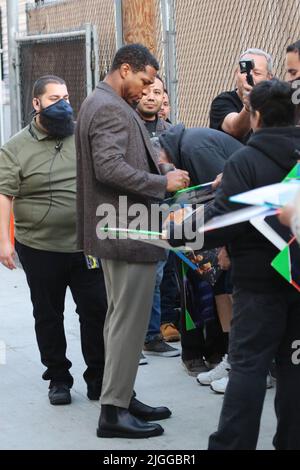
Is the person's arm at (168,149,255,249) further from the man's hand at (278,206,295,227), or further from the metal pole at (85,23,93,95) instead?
the metal pole at (85,23,93,95)

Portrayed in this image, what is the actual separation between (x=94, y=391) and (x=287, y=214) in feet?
8.26

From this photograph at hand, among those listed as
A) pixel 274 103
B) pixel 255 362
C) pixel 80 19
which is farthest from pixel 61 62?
pixel 255 362

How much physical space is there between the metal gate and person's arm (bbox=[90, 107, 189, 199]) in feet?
14.4

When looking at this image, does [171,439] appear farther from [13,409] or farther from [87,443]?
[13,409]

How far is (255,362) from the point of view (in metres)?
4.00

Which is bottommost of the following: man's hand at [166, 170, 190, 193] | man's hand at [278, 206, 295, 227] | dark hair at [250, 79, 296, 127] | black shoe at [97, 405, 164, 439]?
black shoe at [97, 405, 164, 439]

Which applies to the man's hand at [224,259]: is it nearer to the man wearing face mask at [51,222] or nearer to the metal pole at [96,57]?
the man wearing face mask at [51,222]

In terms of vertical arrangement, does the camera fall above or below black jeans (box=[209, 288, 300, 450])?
above

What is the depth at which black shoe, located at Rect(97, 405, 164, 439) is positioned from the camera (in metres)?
4.94

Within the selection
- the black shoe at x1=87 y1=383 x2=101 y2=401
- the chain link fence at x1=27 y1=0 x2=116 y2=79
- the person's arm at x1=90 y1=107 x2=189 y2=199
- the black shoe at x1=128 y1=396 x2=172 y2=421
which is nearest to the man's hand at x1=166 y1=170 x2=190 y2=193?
the person's arm at x1=90 y1=107 x2=189 y2=199

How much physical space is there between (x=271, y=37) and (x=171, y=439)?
159 inches

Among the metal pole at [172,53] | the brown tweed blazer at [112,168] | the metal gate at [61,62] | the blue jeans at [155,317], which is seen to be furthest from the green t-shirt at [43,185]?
the metal gate at [61,62]

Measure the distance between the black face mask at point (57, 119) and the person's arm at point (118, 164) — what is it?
2.55ft
